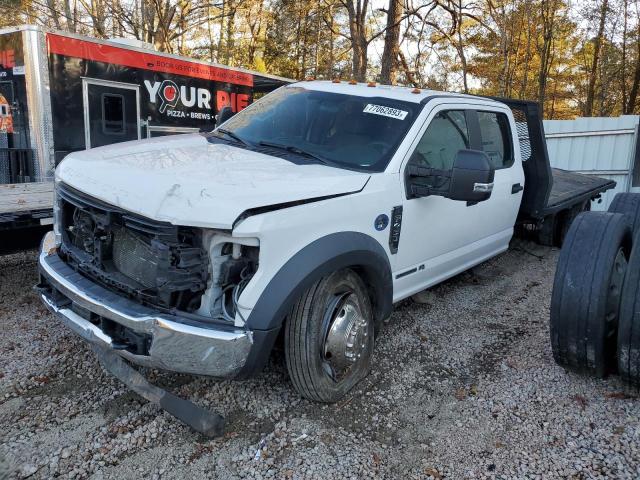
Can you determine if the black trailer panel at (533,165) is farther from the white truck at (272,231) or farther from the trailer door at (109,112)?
the trailer door at (109,112)

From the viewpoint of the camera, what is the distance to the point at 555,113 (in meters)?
36.3

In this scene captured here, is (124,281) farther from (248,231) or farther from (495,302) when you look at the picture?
(495,302)

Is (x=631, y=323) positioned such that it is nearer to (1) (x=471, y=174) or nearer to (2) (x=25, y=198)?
(1) (x=471, y=174)

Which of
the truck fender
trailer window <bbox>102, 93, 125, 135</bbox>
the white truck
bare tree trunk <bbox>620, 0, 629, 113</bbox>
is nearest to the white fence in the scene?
the white truck

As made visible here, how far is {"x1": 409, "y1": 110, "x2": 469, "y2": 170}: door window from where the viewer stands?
389 cm

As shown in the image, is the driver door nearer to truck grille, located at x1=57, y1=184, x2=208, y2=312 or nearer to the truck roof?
the truck roof

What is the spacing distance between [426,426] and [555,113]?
3774 cm

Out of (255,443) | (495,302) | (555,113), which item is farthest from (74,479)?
(555,113)

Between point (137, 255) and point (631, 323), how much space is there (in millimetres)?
2779

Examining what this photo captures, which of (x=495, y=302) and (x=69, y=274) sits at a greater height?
Result: (x=69, y=274)

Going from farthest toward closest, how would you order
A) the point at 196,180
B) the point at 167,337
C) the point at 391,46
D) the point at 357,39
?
the point at 357,39 → the point at 391,46 → the point at 196,180 → the point at 167,337

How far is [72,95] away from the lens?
7500mm

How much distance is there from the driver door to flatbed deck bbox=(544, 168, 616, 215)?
2.66 ft

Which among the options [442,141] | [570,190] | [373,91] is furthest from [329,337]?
[570,190]
